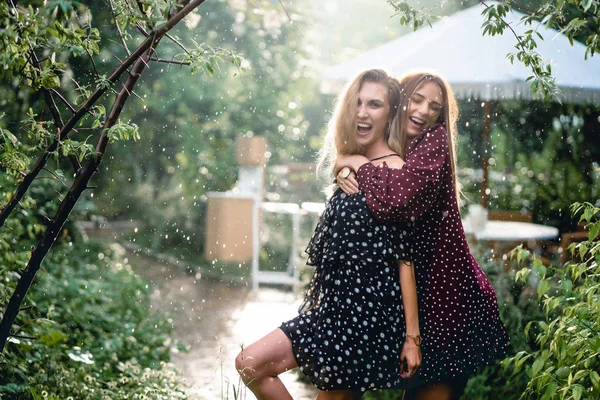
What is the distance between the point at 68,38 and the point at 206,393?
3.04m

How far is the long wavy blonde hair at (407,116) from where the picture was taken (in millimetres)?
2844

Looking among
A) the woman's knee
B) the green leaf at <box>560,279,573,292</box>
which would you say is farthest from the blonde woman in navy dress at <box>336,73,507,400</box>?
the woman's knee

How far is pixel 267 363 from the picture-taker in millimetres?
2594

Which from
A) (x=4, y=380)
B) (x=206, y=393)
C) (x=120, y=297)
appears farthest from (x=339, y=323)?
(x=120, y=297)

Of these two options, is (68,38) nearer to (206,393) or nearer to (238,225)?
(206,393)

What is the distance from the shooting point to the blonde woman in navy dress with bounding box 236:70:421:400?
259cm

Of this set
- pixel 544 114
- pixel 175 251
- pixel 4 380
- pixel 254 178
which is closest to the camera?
pixel 4 380

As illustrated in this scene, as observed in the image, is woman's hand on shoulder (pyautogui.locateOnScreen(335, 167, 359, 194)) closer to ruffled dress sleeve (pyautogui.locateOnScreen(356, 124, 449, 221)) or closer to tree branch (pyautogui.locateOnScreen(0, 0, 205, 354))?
ruffled dress sleeve (pyautogui.locateOnScreen(356, 124, 449, 221))

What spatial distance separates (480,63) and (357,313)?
Answer: 4.40 metres

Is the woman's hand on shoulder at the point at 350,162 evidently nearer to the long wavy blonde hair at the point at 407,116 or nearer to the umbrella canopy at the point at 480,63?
the long wavy blonde hair at the point at 407,116

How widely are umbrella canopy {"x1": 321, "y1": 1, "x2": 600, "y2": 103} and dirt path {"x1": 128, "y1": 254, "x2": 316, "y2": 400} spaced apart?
250 centimetres

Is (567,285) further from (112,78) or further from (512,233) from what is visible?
(512,233)

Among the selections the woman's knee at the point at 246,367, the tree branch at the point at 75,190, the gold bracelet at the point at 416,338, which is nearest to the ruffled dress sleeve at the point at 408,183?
the gold bracelet at the point at 416,338

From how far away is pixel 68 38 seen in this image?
2.15 meters
